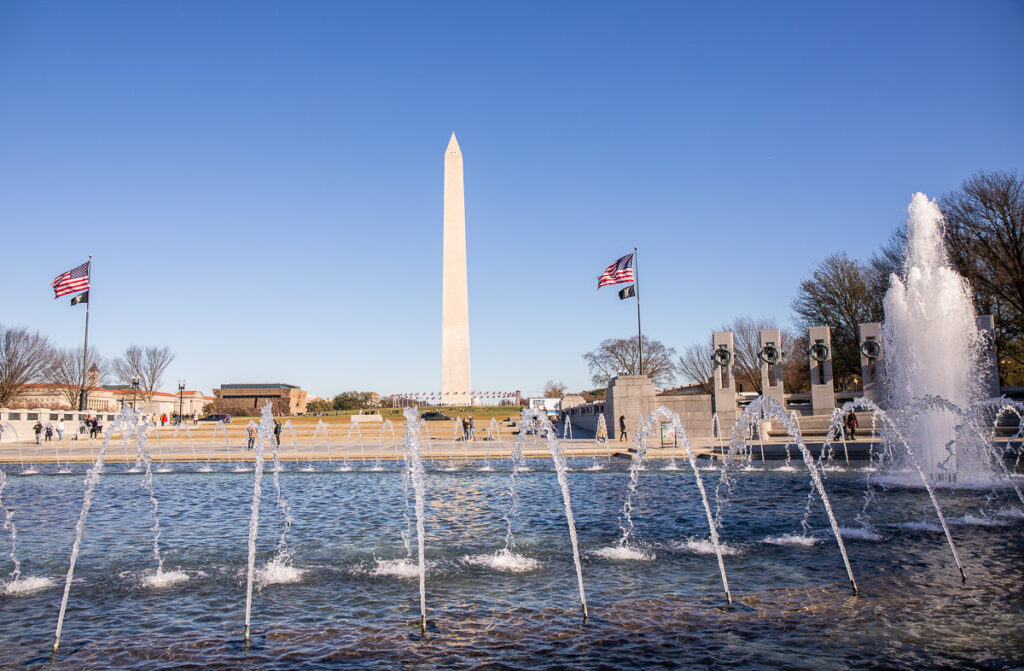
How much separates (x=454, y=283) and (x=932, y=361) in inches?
1291

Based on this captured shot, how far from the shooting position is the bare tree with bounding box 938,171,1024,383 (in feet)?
97.4

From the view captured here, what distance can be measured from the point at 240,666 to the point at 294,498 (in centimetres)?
877

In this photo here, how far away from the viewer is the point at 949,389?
52.4 ft

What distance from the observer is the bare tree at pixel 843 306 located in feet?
125

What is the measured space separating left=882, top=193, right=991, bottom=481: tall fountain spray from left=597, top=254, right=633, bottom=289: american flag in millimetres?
11730

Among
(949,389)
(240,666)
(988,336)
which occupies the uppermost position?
(988,336)

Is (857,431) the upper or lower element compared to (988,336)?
lower

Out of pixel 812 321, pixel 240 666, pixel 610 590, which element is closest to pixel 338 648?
pixel 240 666

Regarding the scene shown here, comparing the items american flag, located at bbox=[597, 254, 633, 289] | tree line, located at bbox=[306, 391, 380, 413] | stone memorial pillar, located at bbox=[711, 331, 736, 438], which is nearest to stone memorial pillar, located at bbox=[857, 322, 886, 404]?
stone memorial pillar, located at bbox=[711, 331, 736, 438]

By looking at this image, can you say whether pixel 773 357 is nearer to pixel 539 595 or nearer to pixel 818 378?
pixel 818 378

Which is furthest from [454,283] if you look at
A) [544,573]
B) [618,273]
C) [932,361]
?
[544,573]

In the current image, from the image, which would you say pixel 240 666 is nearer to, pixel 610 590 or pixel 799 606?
pixel 610 590

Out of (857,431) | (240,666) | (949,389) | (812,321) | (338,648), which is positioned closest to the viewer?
(240,666)

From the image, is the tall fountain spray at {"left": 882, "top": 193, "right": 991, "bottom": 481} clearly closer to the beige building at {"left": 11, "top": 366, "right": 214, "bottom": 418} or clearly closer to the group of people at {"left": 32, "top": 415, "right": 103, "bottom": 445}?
the group of people at {"left": 32, "top": 415, "right": 103, "bottom": 445}
